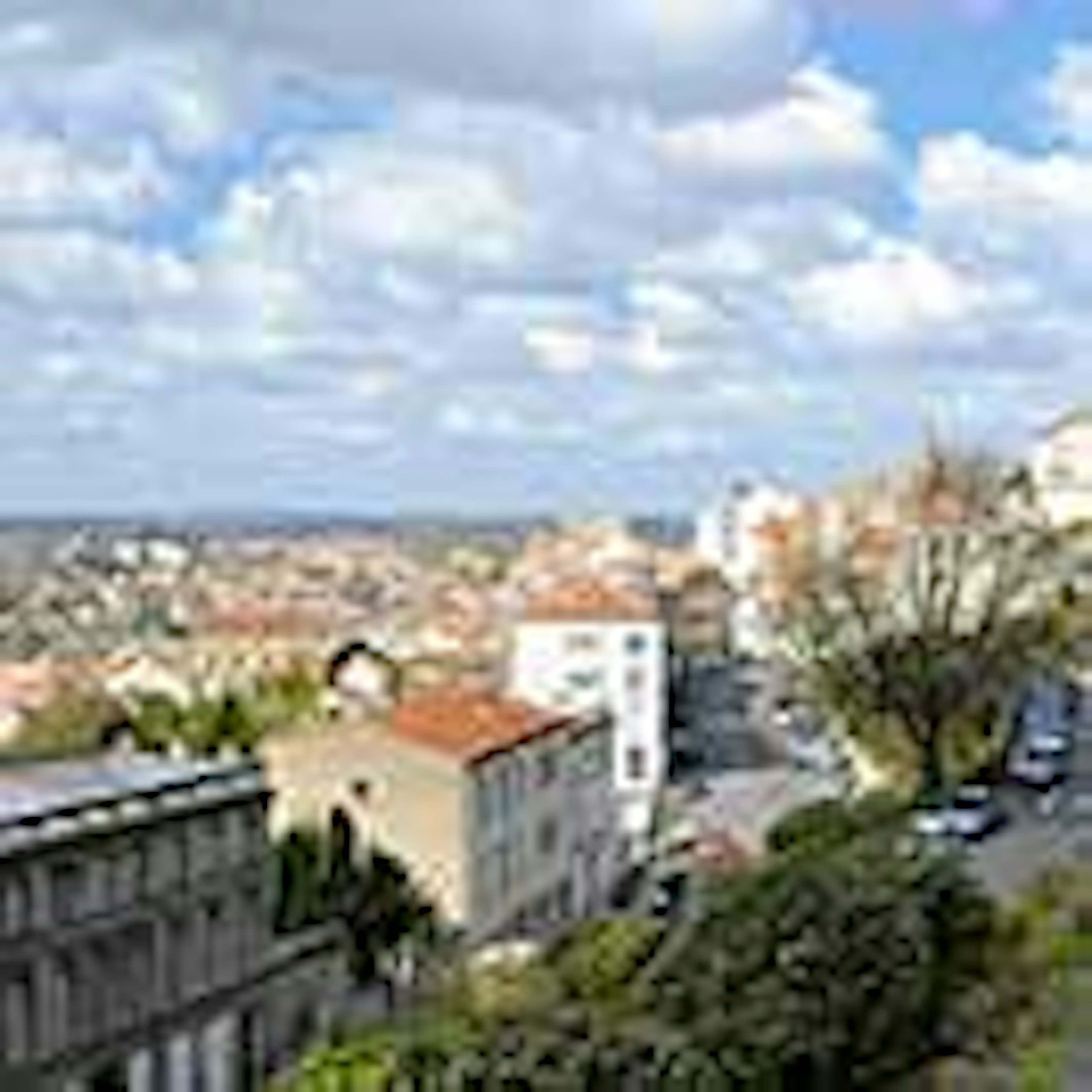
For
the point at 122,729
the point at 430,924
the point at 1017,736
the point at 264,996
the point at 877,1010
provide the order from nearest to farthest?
the point at 877,1010 → the point at 264,996 → the point at 430,924 → the point at 122,729 → the point at 1017,736

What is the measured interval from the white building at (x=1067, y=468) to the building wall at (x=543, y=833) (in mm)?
97402

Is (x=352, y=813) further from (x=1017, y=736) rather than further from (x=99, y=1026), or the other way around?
(x=1017, y=736)

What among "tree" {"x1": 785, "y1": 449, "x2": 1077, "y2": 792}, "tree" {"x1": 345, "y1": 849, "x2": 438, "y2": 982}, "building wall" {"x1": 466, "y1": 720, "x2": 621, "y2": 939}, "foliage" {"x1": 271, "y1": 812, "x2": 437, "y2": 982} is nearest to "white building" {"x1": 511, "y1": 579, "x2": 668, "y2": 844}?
"tree" {"x1": 785, "y1": 449, "x2": 1077, "y2": 792}

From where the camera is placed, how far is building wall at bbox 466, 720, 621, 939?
63625mm

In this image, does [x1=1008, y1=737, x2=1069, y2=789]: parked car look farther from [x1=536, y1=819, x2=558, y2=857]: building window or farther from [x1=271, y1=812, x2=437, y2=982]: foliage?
[x1=271, y1=812, x2=437, y2=982]: foliage

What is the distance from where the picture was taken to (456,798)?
61625 millimetres

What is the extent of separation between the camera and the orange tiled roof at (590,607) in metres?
95.8

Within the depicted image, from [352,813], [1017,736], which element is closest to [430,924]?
[352,813]

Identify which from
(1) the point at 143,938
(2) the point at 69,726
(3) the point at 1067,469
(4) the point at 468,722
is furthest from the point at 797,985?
(3) the point at 1067,469

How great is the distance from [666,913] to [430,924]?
4545 millimetres

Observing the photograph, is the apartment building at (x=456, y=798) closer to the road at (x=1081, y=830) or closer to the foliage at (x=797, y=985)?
the road at (x=1081, y=830)

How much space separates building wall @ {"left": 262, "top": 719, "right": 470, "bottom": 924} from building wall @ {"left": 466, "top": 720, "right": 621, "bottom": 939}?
2.17 feet

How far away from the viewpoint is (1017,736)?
94.9 metres

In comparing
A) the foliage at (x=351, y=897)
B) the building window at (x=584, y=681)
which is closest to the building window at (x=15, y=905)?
the foliage at (x=351, y=897)
